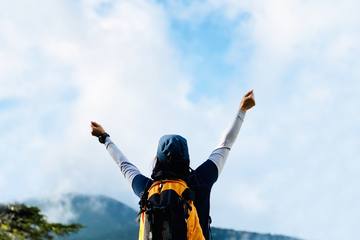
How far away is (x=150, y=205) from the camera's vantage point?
4582 millimetres

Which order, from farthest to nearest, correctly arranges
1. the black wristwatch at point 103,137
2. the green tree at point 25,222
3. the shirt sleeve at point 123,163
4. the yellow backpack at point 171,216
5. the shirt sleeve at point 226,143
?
the green tree at point 25,222, the black wristwatch at point 103,137, the shirt sleeve at point 123,163, the shirt sleeve at point 226,143, the yellow backpack at point 171,216

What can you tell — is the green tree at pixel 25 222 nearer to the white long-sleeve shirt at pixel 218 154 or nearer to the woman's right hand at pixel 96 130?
the woman's right hand at pixel 96 130

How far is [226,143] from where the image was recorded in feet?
17.6

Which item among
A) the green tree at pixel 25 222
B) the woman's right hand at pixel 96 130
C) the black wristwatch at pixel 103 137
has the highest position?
the green tree at pixel 25 222

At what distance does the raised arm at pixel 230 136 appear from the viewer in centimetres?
520

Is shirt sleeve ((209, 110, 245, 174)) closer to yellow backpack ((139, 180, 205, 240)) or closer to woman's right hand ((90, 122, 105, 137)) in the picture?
yellow backpack ((139, 180, 205, 240))

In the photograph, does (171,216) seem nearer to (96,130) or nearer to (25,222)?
(96,130)

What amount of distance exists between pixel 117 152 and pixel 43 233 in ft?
41.7

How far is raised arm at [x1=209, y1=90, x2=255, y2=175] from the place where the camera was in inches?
205

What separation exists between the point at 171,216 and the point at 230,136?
46.4 inches

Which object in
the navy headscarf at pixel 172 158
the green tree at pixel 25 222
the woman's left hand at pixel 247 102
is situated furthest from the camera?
the green tree at pixel 25 222

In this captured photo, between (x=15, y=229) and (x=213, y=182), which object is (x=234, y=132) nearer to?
(x=213, y=182)

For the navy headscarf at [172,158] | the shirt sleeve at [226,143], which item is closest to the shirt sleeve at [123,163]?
the navy headscarf at [172,158]

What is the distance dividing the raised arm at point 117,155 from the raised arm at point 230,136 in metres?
0.68
